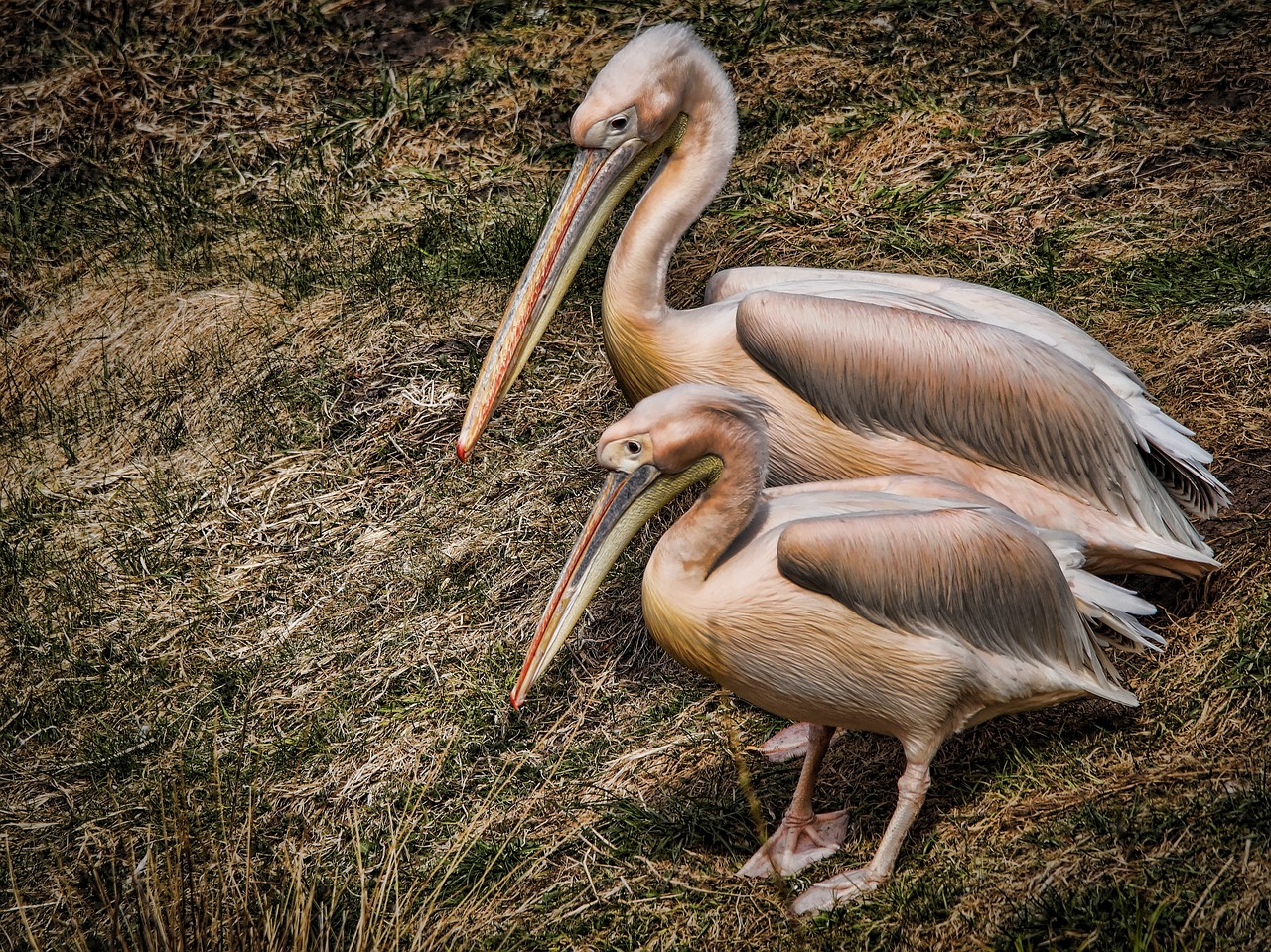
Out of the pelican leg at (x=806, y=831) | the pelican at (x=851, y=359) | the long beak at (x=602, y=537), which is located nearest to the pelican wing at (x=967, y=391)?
the pelican at (x=851, y=359)

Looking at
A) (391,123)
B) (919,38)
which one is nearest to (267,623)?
(391,123)

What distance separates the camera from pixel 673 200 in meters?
3.45

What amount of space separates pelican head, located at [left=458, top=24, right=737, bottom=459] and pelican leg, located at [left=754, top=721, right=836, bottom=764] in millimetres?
1097

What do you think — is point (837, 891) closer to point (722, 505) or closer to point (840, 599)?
point (840, 599)

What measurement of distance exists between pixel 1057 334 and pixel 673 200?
107cm

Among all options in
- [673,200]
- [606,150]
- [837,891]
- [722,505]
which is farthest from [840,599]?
[606,150]

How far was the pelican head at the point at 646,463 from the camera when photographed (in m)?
2.72

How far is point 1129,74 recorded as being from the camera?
16.2ft

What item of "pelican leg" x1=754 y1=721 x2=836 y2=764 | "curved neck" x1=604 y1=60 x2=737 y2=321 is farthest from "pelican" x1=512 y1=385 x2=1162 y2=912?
"curved neck" x1=604 y1=60 x2=737 y2=321

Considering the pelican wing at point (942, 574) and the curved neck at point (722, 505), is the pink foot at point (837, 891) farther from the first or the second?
the curved neck at point (722, 505)

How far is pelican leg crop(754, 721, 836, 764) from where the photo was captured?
128 inches

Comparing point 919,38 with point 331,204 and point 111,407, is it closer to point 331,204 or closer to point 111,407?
point 331,204

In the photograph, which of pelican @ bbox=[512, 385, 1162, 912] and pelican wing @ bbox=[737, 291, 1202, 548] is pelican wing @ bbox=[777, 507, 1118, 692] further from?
pelican wing @ bbox=[737, 291, 1202, 548]

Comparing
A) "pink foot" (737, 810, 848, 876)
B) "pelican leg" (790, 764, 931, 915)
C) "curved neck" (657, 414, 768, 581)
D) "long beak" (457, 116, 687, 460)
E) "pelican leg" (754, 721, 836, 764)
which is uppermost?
"long beak" (457, 116, 687, 460)
